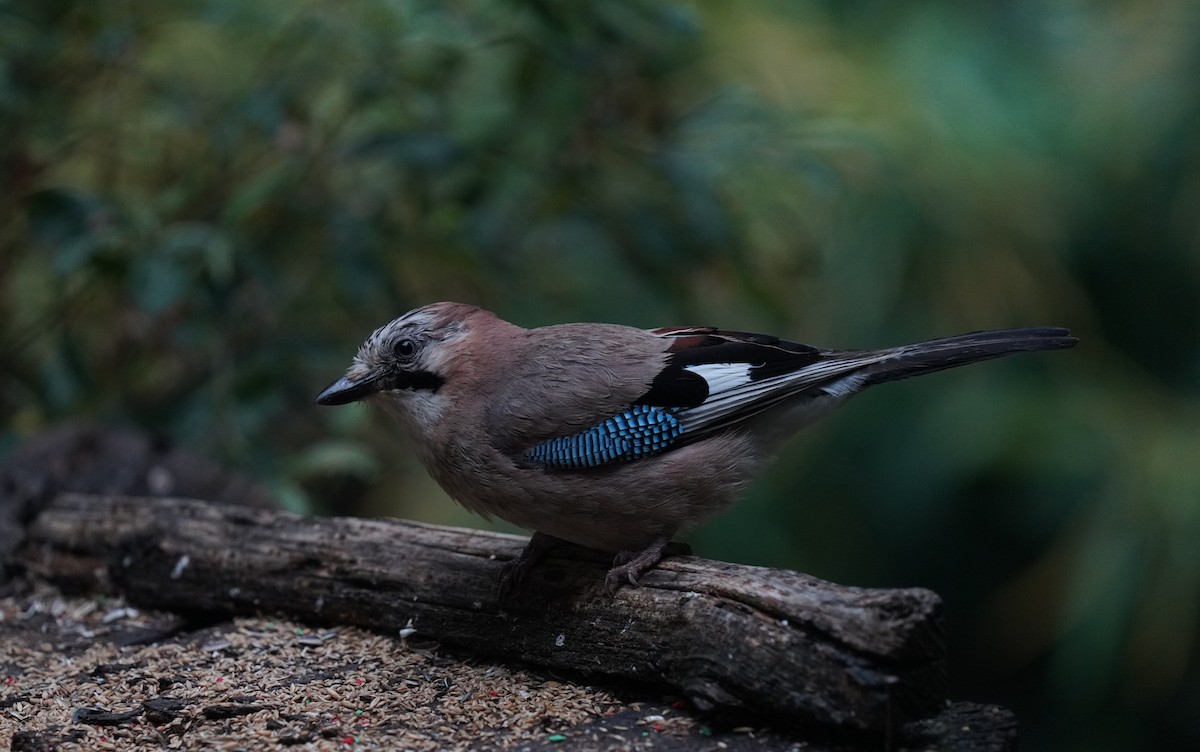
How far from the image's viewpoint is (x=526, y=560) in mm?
3498

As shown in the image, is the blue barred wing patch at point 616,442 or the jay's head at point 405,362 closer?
the blue barred wing patch at point 616,442

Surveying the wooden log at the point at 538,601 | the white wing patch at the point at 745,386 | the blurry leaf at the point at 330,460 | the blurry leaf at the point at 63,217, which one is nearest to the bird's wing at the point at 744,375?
the white wing patch at the point at 745,386

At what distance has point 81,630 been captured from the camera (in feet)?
12.9

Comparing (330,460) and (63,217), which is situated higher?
(63,217)

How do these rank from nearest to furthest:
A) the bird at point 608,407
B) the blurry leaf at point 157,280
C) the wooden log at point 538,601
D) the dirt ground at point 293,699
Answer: the wooden log at point 538,601
the dirt ground at point 293,699
the bird at point 608,407
the blurry leaf at point 157,280

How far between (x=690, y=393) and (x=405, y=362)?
0.92 metres

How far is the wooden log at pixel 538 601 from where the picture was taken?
2.65 m

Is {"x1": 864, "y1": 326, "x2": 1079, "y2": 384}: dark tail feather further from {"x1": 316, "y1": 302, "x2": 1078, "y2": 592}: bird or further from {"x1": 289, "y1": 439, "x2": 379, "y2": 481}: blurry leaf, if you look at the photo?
{"x1": 289, "y1": 439, "x2": 379, "y2": 481}: blurry leaf

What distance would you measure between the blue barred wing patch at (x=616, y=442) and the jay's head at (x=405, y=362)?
45 centimetres

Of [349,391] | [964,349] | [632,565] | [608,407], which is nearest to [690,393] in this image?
[608,407]

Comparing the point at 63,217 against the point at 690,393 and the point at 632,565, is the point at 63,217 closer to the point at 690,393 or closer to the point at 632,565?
the point at 690,393

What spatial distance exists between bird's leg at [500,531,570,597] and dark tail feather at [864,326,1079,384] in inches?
44.4

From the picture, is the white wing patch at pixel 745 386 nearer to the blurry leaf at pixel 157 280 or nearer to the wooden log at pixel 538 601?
the wooden log at pixel 538 601

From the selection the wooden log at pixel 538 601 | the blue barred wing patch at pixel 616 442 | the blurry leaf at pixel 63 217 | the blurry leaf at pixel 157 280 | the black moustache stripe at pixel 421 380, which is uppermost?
the blurry leaf at pixel 63 217
